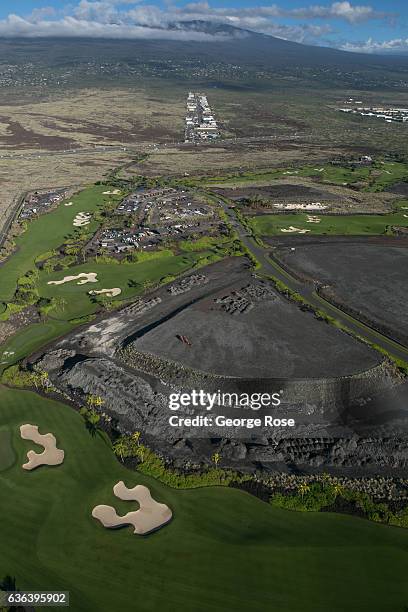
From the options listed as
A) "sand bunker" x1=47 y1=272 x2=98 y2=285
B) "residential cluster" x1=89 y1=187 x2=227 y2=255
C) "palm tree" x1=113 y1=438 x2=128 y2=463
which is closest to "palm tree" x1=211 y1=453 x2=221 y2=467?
"palm tree" x1=113 y1=438 x2=128 y2=463

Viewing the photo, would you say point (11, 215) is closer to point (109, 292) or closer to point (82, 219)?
point (82, 219)

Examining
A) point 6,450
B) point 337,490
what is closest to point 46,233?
point 6,450

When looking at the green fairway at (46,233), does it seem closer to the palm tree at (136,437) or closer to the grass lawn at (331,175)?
the grass lawn at (331,175)

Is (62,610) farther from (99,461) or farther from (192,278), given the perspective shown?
(192,278)

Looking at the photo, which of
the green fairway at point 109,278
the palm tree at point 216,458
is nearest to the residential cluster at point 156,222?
the green fairway at point 109,278

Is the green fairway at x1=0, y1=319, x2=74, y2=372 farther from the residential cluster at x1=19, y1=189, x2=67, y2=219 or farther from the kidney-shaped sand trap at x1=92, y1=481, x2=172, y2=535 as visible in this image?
the residential cluster at x1=19, y1=189, x2=67, y2=219

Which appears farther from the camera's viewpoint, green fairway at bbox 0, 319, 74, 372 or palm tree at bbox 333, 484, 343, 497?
green fairway at bbox 0, 319, 74, 372

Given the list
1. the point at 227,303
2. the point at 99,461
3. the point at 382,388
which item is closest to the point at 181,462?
the point at 99,461
